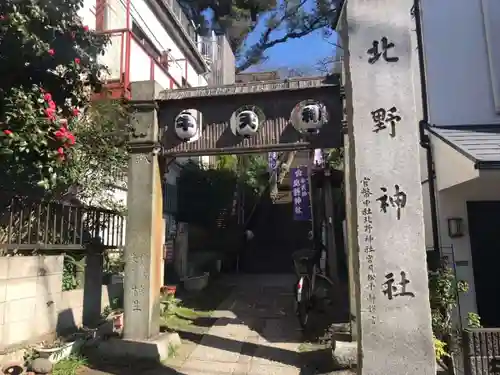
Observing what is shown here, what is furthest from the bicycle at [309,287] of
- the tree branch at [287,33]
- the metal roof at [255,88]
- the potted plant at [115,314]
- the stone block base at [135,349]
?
the tree branch at [287,33]

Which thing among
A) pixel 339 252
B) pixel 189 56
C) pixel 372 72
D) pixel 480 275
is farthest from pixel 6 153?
pixel 189 56

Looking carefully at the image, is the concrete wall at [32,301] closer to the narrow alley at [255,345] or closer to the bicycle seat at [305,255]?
the narrow alley at [255,345]

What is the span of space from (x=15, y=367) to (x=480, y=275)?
9071 mm

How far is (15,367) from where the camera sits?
6.04m

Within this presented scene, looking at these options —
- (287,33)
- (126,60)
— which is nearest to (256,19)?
(287,33)

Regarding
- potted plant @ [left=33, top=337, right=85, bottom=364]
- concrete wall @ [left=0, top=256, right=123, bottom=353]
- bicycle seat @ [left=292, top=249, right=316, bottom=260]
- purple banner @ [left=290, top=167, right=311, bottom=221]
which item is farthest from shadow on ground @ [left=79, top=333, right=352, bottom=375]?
purple banner @ [left=290, top=167, right=311, bottom=221]

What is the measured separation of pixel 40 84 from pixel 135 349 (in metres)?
4.39

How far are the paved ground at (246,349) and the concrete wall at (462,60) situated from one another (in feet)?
19.0

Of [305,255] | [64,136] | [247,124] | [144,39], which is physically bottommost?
[305,255]

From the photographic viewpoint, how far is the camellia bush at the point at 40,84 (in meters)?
5.48

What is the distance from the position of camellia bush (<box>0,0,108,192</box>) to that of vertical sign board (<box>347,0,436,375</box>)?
3.95 metres

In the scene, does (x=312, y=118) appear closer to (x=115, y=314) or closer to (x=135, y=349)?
(x=135, y=349)

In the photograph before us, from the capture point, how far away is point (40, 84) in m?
6.49

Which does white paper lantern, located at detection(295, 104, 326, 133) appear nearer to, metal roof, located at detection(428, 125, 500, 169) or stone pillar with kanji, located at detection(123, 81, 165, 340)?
stone pillar with kanji, located at detection(123, 81, 165, 340)
